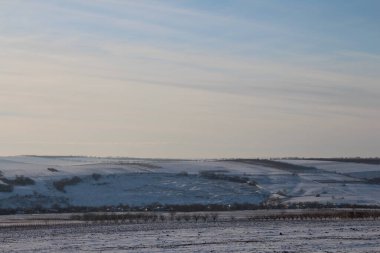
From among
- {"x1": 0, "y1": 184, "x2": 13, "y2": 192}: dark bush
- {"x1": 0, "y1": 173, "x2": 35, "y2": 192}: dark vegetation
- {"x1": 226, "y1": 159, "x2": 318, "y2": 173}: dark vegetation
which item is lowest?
{"x1": 0, "y1": 184, "x2": 13, "y2": 192}: dark bush

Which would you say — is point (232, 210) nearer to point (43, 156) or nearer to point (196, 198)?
point (196, 198)

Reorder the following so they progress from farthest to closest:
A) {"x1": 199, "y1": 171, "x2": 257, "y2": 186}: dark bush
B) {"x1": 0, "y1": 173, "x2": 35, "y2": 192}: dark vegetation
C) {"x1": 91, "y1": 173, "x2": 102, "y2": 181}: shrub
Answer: {"x1": 199, "y1": 171, "x2": 257, "y2": 186}: dark bush → {"x1": 91, "y1": 173, "x2": 102, "y2": 181}: shrub → {"x1": 0, "y1": 173, "x2": 35, "y2": 192}: dark vegetation

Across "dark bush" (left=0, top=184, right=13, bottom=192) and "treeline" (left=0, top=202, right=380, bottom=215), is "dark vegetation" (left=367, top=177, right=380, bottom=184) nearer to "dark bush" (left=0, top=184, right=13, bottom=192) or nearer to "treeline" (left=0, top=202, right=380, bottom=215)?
"treeline" (left=0, top=202, right=380, bottom=215)

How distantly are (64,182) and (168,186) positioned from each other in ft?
30.2

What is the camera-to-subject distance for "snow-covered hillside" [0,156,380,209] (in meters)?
71.0

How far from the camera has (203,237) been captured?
38156 mm

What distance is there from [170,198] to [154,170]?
1768 centimetres

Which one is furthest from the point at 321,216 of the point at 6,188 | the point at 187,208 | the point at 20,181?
the point at 20,181

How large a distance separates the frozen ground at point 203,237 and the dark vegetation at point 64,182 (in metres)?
26.3

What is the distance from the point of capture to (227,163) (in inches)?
4181

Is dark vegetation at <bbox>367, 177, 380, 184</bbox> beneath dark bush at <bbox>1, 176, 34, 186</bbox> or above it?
above

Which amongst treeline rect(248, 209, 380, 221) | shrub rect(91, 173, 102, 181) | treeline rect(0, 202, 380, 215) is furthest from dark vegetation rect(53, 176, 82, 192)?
treeline rect(248, 209, 380, 221)

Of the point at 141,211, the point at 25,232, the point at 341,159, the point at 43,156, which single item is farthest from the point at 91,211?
the point at 43,156

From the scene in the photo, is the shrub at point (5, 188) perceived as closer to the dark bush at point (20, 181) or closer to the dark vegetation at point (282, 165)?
the dark bush at point (20, 181)
